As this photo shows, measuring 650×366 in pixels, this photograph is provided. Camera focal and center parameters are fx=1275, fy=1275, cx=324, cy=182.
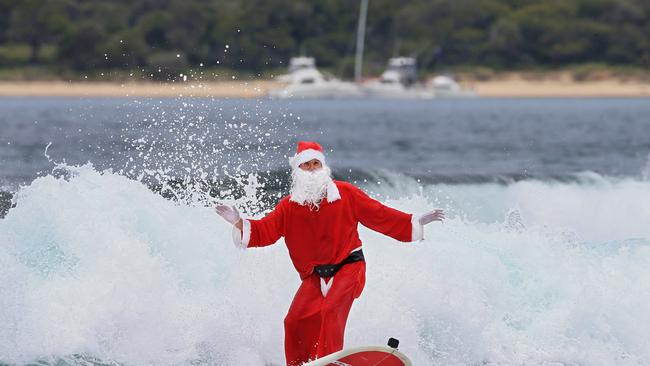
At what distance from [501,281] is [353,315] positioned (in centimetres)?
193

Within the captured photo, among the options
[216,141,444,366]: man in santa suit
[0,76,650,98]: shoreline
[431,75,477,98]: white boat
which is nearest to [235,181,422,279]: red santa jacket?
[216,141,444,366]: man in santa suit

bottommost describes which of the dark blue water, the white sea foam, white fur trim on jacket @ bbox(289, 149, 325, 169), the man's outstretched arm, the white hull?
the white hull

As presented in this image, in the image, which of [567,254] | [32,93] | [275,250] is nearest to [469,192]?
[567,254]

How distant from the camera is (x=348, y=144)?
38.4m

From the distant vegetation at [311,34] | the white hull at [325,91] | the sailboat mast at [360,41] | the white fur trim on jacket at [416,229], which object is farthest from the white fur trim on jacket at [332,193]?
the sailboat mast at [360,41]

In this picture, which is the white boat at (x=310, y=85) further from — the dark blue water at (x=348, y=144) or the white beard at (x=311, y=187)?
the white beard at (x=311, y=187)

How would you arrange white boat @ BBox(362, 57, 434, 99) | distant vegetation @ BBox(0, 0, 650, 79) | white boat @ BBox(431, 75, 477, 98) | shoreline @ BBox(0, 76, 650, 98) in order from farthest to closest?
white boat @ BBox(431, 75, 477, 98)
white boat @ BBox(362, 57, 434, 99)
shoreline @ BBox(0, 76, 650, 98)
distant vegetation @ BBox(0, 0, 650, 79)

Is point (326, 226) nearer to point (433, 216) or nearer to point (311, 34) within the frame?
point (433, 216)

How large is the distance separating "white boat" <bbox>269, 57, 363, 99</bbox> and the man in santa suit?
76.5 m

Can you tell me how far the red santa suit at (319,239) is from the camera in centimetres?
Answer: 842

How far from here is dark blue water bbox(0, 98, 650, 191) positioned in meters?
21.2

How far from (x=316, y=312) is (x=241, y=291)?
6.21 feet

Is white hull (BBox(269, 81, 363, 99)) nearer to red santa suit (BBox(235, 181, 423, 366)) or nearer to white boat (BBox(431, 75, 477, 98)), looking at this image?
white boat (BBox(431, 75, 477, 98))

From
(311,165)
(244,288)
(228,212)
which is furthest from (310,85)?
(228,212)
